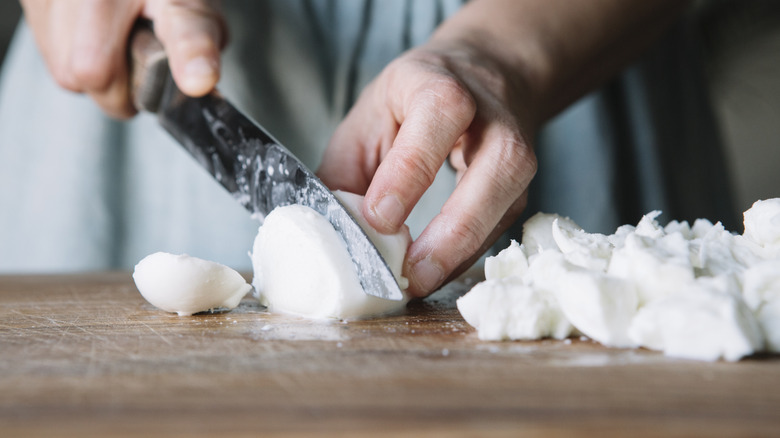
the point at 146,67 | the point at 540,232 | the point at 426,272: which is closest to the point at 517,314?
the point at 426,272

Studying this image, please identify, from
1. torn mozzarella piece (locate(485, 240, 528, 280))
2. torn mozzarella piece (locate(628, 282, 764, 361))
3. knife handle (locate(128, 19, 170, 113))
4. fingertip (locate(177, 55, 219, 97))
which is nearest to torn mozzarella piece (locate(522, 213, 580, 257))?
torn mozzarella piece (locate(485, 240, 528, 280))

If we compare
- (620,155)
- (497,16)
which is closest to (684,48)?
(620,155)

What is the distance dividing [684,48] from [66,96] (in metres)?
2.08

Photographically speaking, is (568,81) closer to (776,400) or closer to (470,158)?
(470,158)

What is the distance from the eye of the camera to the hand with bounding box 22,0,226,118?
129 cm

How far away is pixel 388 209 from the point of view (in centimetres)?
95

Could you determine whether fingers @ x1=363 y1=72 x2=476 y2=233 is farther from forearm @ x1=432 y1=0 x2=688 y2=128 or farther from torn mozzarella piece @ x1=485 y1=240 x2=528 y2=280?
forearm @ x1=432 y1=0 x2=688 y2=128

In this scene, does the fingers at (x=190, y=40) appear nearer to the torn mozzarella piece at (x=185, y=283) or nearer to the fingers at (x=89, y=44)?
the fingers at (x=89, y=44)

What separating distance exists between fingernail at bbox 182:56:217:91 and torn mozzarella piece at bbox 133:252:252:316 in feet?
1.33

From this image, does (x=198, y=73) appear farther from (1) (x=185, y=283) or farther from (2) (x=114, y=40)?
(1) (x=185, y=283)

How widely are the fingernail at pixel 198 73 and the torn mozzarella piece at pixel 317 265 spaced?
1.26ft

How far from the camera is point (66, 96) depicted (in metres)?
2.03

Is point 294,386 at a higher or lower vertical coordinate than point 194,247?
lower

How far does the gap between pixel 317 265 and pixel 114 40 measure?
88cm
